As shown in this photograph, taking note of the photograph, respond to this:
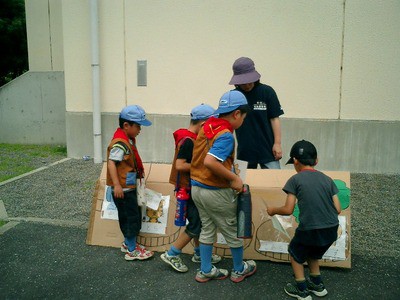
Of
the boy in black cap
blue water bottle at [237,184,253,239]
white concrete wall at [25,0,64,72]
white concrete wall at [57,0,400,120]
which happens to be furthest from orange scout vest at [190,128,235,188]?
white concrete wall at [25,0,64,72]

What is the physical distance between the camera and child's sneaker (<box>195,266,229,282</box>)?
354 centimetres

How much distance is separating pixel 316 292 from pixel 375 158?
15.2 feet

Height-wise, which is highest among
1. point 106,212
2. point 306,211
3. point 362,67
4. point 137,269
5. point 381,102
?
point 362,67

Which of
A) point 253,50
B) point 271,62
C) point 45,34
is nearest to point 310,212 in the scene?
point 271,62

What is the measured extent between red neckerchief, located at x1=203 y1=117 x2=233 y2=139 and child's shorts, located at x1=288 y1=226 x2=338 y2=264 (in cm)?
99

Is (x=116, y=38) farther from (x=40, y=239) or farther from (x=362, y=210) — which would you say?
(x=362, y=210)

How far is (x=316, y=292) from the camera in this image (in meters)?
3.31

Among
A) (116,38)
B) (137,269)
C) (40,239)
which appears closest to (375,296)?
(137,269)

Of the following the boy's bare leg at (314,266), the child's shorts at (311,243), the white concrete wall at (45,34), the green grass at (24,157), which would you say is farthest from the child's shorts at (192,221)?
the white concrete wall at (45,34)

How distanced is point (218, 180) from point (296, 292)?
109 cm

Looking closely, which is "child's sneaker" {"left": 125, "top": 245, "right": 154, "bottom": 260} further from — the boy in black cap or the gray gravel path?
the boy in black cap

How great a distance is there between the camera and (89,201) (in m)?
5.89

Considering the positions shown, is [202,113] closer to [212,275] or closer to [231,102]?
[231,102]

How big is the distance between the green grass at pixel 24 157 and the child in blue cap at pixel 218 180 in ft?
16.4
